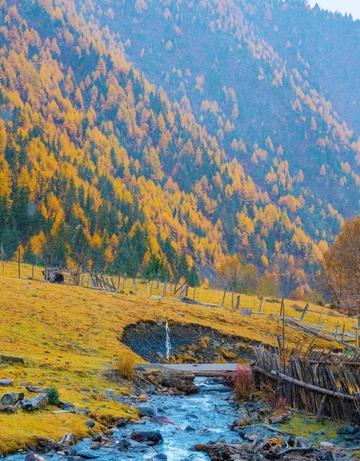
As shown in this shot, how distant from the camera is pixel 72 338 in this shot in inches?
1793

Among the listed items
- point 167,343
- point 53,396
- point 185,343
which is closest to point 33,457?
point 53,396

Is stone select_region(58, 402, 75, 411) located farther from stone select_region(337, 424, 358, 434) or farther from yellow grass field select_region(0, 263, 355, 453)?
stone select_region(337, 424, 358, 434)

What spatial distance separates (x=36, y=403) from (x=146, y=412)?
649 centimetres

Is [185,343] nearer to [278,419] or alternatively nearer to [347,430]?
[278,419]

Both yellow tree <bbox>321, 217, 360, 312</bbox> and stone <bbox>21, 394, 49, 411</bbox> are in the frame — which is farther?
yellow tree <bbox>321, 217, 360, 312</bbox>

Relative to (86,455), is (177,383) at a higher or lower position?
lower

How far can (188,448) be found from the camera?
23219 mm

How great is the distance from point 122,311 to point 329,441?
36.8m

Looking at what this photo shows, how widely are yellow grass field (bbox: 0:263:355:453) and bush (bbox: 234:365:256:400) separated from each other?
3.28 metres

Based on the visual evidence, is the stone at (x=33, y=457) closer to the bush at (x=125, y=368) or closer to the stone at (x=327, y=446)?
the stone at (x=327, y=446)

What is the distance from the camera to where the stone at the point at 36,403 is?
78.7 feet

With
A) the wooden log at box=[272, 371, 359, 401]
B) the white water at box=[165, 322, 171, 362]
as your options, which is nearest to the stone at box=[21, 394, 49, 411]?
the wooden log at box=[272, 371, 359, 401]

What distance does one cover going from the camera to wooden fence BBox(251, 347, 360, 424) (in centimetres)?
2701

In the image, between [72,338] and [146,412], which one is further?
[72,338]
